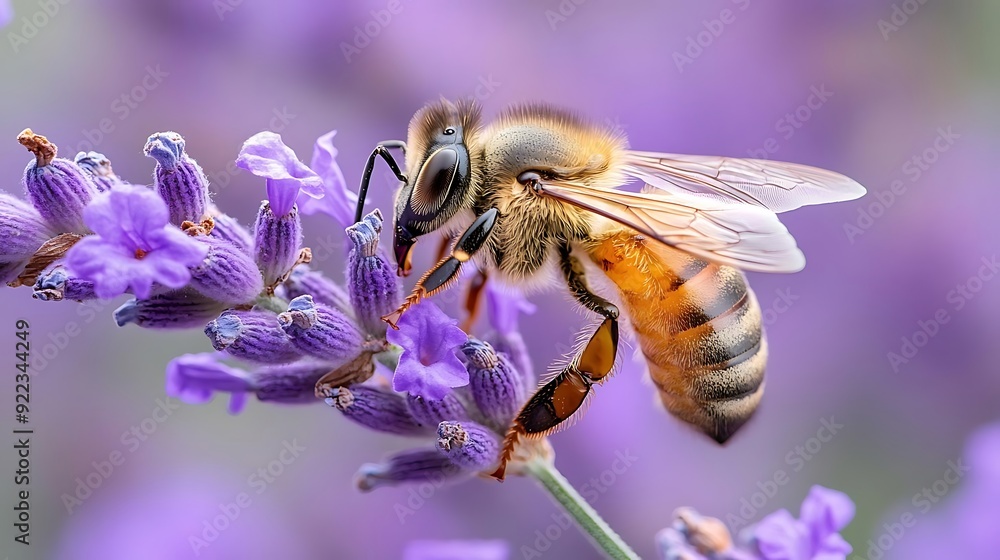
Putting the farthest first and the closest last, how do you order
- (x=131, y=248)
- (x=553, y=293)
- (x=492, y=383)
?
(x=553, y=293) < (x=492, y=383) < (x=131, y=248)

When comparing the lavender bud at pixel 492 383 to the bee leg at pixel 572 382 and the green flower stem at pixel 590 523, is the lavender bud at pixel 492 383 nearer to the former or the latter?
the bee leg at pixel 572 382

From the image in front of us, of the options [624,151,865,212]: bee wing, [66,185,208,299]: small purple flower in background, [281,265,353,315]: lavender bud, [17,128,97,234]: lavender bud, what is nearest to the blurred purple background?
[624,151,865,212]: bee wing

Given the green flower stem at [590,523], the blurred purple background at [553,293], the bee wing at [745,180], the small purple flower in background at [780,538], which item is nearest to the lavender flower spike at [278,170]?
the green flower stem at [590,523]

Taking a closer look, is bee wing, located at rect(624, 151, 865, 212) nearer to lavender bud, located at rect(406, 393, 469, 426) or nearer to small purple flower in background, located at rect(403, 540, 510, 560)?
lavender bud, located at rect(406, 393, 469, 426)

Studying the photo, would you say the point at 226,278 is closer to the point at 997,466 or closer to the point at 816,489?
the point at 816,489

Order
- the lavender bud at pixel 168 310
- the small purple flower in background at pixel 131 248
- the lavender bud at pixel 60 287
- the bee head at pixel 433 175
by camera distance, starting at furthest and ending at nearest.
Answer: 1. the bee head at pixel 433 175
2. the lavender bud at pixel 168 310
3. the lavender bud at pixel 60 287
4. the small purple flower in background at pixel 131 248

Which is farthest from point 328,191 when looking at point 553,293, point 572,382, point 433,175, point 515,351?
point 553,293

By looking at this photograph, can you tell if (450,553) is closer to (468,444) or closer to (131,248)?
(468,444)
